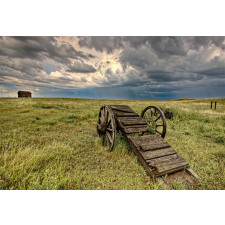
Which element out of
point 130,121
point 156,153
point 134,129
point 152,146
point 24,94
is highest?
point 24,94

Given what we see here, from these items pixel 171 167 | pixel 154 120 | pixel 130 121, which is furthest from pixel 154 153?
pixel 154 120

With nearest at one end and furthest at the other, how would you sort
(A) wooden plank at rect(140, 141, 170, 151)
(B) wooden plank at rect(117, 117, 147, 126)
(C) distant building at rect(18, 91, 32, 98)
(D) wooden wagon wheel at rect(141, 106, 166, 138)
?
(A) wooden plank at rect(140, 141, 170, 151), (D) wooden wagon wheel at rect(141, 106, 166, 138), (B) wooden plank at rect(117, 117, 147, 126), (C) distant building at rect(18, 91, 32, 98)

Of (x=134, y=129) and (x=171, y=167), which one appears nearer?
(x=171, y=167)

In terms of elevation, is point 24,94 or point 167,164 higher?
point 24,94

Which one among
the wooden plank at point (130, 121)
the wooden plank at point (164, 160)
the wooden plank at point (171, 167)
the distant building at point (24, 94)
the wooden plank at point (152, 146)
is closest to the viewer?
the wooden plank at point (171, 167)

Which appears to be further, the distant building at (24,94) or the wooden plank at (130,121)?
the distant building at (24,94)

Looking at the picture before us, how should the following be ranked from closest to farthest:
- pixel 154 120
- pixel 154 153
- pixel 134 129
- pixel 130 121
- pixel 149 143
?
pixel 154 153
pixel 149 143
pixel 134 129
pixel 130 121
pixel 154 120

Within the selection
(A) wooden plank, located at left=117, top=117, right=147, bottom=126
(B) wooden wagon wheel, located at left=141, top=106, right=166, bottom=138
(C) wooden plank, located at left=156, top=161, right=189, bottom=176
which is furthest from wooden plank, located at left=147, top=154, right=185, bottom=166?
(A) wooden plank, located at left=117, top=117, right=147, bottom=126

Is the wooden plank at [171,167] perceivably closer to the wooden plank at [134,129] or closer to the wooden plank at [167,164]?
the wooden plank at [167,164]

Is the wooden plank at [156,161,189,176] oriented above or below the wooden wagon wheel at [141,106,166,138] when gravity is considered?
below

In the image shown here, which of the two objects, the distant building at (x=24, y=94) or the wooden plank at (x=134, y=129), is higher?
the distant building at (x=24, y=94)

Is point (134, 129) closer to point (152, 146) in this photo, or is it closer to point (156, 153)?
point (152, 146)

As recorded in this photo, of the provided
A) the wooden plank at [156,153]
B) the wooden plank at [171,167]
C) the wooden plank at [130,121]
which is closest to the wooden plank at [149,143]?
the wooden plank at [156,153]

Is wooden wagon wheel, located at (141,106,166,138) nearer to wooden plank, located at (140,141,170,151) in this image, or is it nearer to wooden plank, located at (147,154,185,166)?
wooden plank, located at (140,141,170,151)
